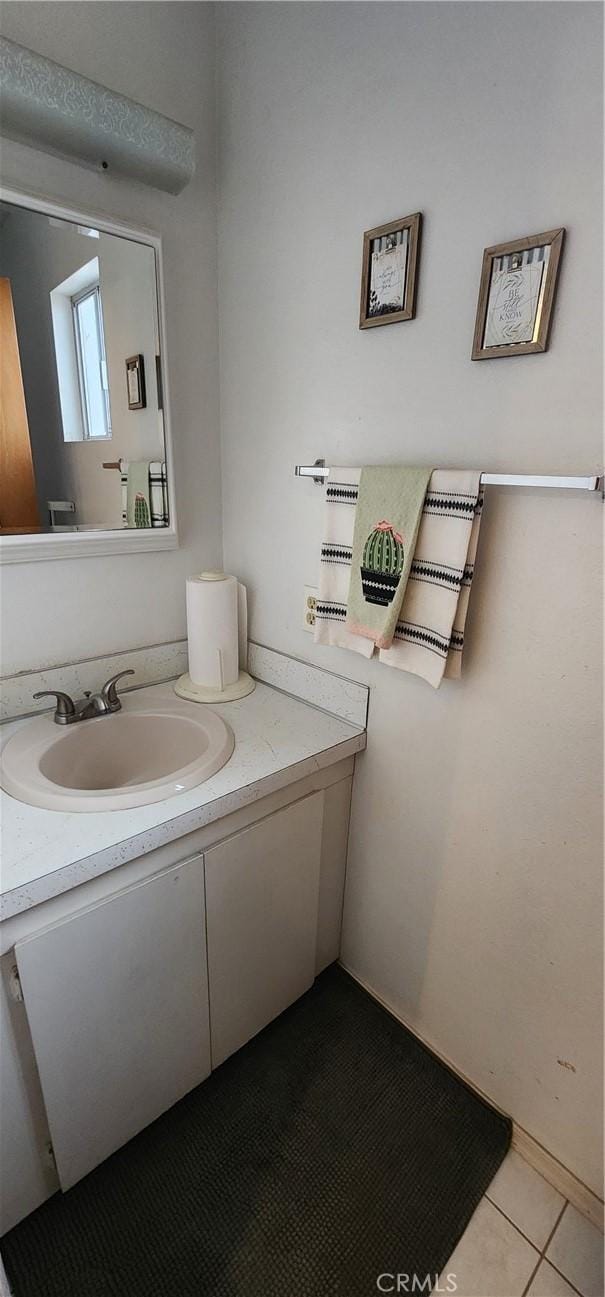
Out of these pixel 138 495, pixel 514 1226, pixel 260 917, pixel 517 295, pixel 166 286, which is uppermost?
pixel 166 286

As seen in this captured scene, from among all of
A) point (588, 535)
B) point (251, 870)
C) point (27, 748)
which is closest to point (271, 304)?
point (588, 535)

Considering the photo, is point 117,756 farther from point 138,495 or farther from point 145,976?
point 138,495

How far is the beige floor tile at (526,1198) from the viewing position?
1.03 metres

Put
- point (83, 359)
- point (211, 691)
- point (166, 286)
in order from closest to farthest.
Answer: point (83, 359) → point (166, 286) → point (211, 691)

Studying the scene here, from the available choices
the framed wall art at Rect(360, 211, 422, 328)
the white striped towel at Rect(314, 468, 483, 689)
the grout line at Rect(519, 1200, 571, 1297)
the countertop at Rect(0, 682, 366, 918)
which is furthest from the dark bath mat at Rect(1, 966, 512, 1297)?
the framed wall art at Rect(360, 211, 422, 328)

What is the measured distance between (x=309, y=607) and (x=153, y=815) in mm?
623

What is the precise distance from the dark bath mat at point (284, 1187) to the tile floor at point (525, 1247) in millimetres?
27

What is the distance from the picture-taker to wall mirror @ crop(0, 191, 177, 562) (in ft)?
3.65

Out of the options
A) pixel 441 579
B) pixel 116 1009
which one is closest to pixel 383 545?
pixel 441 579

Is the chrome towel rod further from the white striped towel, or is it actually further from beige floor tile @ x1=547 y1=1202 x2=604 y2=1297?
beige floor tile @ x1=547 y1=1202 x2=604 y2=1297

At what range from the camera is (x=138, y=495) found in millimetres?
1354

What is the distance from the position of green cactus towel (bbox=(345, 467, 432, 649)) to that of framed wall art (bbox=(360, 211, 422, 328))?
11.4 inches

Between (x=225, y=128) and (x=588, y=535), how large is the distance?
129 centimetres

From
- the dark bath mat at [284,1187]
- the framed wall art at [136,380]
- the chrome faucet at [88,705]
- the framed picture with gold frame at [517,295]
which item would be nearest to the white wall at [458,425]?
the framed picture with gold frame at [517,295]
